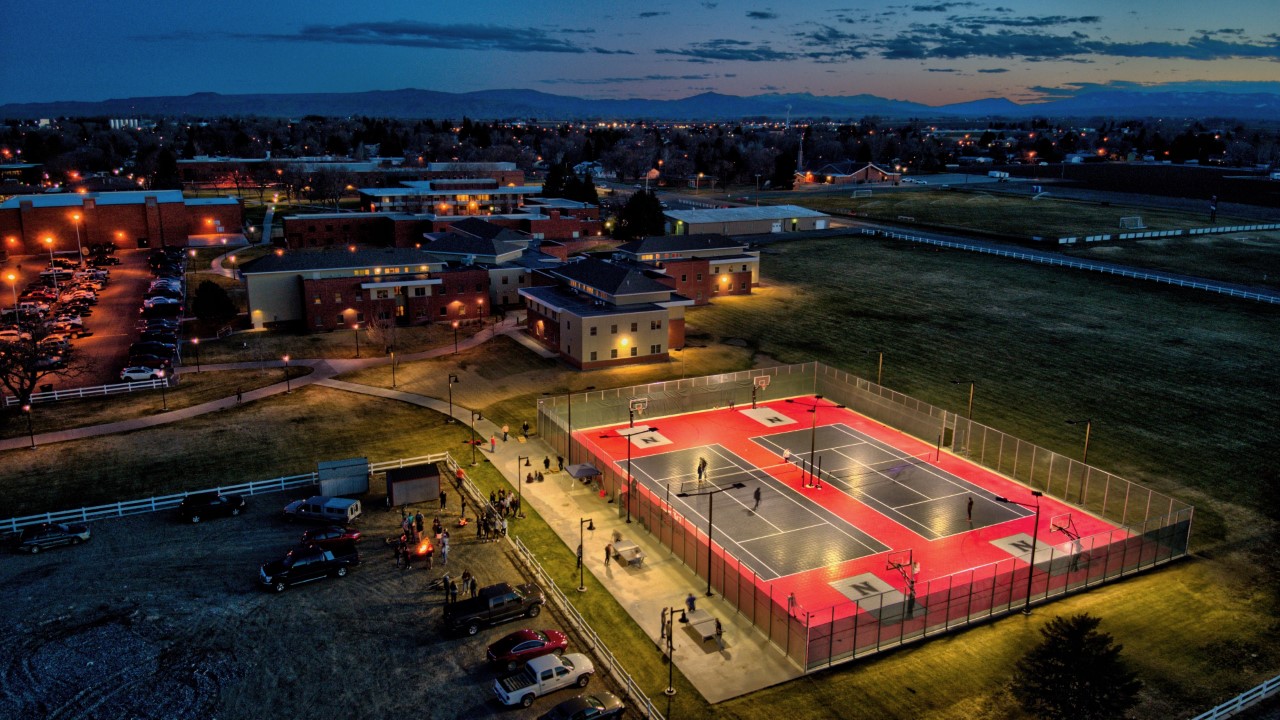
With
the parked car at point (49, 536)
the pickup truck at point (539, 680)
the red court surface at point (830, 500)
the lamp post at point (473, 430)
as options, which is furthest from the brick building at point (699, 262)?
the pickup truck at point (539, 680)

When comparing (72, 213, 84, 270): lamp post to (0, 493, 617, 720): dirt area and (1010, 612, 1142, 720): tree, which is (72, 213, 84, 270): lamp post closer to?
(0, 493, 617, 720): dirt area

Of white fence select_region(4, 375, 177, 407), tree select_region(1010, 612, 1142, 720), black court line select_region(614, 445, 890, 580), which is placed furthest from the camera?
white fence select_region(4, 375, 177, 407)

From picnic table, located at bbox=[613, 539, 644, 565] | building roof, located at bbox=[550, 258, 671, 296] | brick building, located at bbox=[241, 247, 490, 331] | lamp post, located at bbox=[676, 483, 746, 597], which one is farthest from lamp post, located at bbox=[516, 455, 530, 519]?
brick building, located at bbox=[241, 247, 490, 331]

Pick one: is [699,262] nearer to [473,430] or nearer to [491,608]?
[473,430]

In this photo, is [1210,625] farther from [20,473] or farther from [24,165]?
[24,165]

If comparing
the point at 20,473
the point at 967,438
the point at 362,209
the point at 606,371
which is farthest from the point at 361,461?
the point at 362,209
